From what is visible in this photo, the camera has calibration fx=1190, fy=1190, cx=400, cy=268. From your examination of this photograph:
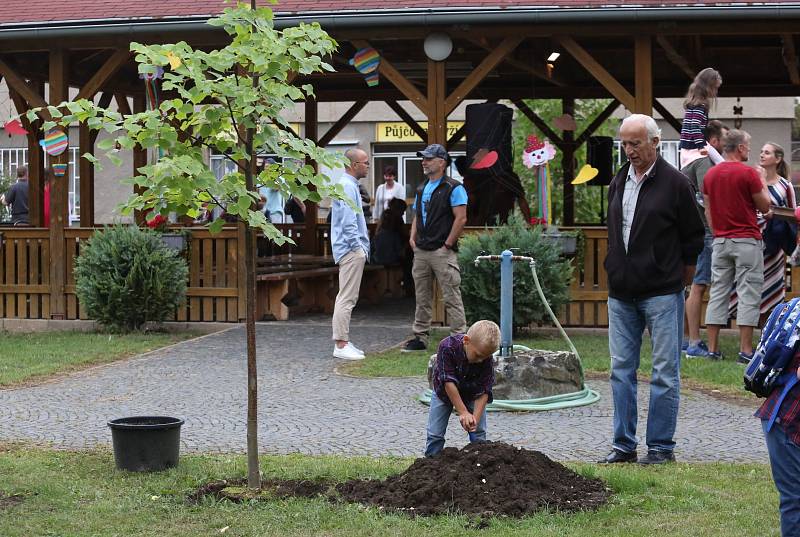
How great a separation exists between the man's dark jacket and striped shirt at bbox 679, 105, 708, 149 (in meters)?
3.49

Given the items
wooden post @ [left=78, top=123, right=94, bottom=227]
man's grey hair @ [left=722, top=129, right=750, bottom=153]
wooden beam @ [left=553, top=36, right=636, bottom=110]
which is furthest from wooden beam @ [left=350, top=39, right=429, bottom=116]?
wooden post @ [left=78, top=123, right=94, bottom=227]

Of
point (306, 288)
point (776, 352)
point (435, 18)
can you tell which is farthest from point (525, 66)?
point (776, 352)

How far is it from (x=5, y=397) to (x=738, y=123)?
13.4 m

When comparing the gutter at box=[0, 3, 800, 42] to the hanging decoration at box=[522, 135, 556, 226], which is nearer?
the gutter at box=[0, 3, 800, 42]

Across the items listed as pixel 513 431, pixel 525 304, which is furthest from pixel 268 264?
pixel 513 431

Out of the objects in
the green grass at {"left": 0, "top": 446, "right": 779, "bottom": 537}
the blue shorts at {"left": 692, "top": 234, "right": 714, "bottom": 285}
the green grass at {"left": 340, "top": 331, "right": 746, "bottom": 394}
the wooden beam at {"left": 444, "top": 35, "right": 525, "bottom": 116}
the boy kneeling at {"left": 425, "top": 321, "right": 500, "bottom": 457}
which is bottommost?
the green grass at {"left": 0, "top": 446, "right": 779, "bottom": 537}

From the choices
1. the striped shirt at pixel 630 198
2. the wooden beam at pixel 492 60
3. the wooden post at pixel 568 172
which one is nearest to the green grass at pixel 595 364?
the wooden beam at pixel 492 60

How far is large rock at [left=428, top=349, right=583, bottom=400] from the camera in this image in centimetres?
862

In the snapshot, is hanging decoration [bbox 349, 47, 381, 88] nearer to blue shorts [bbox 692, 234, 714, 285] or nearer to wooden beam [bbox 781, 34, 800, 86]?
blue shorts [bbox 692, 234, 714, 285]

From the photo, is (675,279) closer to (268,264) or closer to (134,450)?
(134,450)

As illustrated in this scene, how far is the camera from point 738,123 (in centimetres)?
1911

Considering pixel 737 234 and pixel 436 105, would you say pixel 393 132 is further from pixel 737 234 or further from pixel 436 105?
pixel 737 234

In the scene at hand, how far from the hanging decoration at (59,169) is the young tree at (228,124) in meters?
8.20

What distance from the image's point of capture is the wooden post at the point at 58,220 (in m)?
14.1
